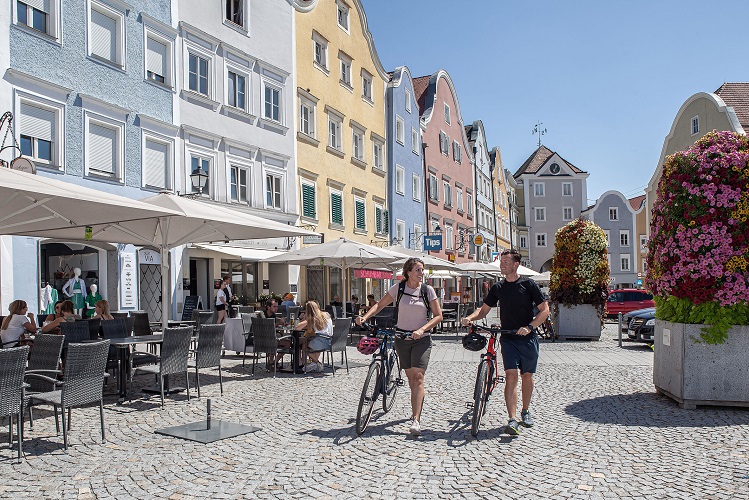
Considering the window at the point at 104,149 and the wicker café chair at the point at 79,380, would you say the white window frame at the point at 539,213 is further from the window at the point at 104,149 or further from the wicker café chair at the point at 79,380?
the wicker café chair at the point at 79,380

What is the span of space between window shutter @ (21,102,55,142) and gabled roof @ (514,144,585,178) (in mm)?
65502

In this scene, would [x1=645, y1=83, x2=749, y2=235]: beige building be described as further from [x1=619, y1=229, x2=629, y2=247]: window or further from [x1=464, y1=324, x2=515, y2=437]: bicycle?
[x1=619, y1=229, x2=629, y2=247]: window

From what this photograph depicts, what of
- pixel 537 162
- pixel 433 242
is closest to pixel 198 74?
pixel 433 242

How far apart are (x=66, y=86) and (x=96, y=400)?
38.9ft

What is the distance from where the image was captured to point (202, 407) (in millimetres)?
8656

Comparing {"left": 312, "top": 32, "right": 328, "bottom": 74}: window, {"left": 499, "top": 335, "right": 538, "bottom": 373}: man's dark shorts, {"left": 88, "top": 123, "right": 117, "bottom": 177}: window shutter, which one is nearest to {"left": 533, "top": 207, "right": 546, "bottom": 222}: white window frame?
{"left": 312, "top": 32, "right": 328, "bottom": 74}: window

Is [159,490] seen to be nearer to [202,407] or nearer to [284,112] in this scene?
[202,407]

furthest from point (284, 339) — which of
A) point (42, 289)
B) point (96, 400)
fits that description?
point (42, 289)

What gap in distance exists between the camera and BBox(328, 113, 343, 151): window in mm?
28984

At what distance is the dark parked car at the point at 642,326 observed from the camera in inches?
742

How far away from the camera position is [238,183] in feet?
75.2

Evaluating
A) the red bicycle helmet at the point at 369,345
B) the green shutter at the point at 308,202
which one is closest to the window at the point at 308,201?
the green shutter at the point at 308,202

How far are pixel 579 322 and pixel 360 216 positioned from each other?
1390 cm

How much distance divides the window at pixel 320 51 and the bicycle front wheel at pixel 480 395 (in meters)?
22.5
